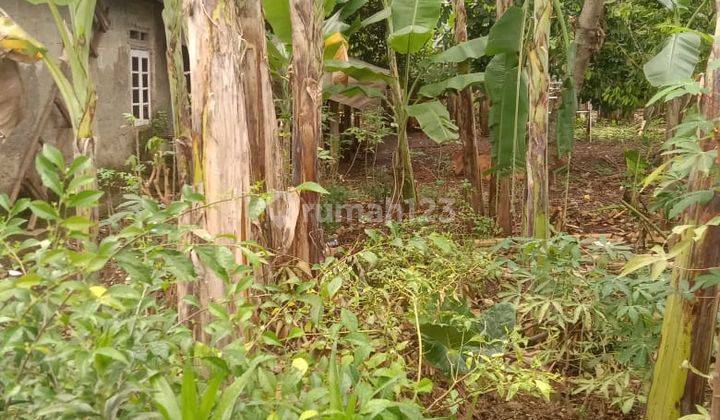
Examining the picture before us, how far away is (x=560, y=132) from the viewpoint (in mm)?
5766

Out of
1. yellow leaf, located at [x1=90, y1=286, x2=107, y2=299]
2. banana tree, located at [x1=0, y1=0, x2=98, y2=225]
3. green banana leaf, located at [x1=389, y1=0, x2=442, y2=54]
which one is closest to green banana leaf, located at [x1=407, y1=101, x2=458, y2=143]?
green banana leaf, located at [x1=389, y1=0, x2=442, y2=54]

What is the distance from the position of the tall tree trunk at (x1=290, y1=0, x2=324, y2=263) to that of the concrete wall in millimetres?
3323

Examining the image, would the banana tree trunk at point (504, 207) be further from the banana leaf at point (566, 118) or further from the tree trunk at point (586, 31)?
the banana leaf at point (566, 118)

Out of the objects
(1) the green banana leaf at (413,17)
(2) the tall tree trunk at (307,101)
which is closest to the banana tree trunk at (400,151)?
(1) the green banana leaf at (413,17)

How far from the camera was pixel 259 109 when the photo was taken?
3.80 metres

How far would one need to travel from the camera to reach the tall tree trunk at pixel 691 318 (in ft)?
8.18

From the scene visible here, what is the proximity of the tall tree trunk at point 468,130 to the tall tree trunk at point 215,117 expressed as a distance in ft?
16.1

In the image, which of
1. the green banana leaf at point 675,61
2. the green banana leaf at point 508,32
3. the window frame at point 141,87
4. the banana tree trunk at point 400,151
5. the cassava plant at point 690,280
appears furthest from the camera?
the window frame at point 141,87

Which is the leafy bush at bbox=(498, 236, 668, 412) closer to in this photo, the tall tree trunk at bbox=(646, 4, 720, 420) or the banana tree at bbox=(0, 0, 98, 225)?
the tall tree trunk at bbox=(646, 4, 720, 420)

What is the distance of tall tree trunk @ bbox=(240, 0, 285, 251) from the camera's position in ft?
12.3

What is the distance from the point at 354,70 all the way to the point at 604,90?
23.8 ft

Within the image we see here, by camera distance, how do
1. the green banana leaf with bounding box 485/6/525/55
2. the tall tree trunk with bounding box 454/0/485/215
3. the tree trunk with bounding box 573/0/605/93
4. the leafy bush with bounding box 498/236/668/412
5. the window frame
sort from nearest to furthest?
the leafy bush with bounding box 498/236/668/412 < the green banana leaf with bounding box 485/6/525/55 < the tree trunk with bounding box 573/0/605/93 < the tall tree trunk with bounding box 454/0/485/215 < the window frame

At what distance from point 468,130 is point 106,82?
5382 mm

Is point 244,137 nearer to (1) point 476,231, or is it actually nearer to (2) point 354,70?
(2) point 354,70
